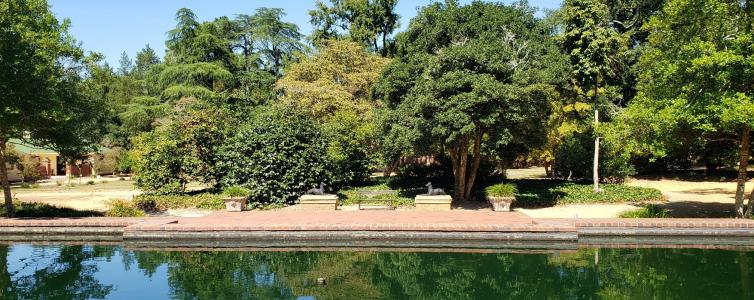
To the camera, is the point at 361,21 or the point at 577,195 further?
the point at 361,21

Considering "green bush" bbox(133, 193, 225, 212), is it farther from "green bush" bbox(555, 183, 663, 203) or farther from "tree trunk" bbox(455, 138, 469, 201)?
"green bush" bbox(555, 183, 663, 203)

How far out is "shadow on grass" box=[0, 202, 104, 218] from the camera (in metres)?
16.2

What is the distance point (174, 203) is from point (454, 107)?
1013cm

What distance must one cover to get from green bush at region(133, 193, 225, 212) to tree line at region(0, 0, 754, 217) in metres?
1.08

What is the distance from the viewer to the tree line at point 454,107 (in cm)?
1338

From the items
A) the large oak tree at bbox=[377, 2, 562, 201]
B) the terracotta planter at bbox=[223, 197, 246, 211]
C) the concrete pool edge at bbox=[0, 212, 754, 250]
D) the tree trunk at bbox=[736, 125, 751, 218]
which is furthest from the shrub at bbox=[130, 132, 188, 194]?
the tree trunk at bbox=[736, 125, 751, 218]

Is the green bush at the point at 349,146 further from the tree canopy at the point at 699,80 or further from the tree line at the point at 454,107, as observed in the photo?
the tree canopy at the point at 699,80

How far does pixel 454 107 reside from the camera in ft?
52.2

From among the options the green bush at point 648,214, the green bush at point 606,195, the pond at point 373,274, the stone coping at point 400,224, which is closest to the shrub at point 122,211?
the stone coping at point 400,224

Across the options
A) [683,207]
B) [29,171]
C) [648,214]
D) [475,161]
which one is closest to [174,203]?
[475,161]

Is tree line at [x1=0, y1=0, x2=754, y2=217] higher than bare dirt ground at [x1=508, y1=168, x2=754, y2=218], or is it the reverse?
tree line at [x1=0, y1=0, x2=754, y2=217]

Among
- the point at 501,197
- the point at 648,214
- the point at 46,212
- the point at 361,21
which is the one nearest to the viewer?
the point at 648,214

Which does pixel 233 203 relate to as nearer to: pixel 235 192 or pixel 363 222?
pixel 235 192

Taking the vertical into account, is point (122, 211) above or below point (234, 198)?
below
